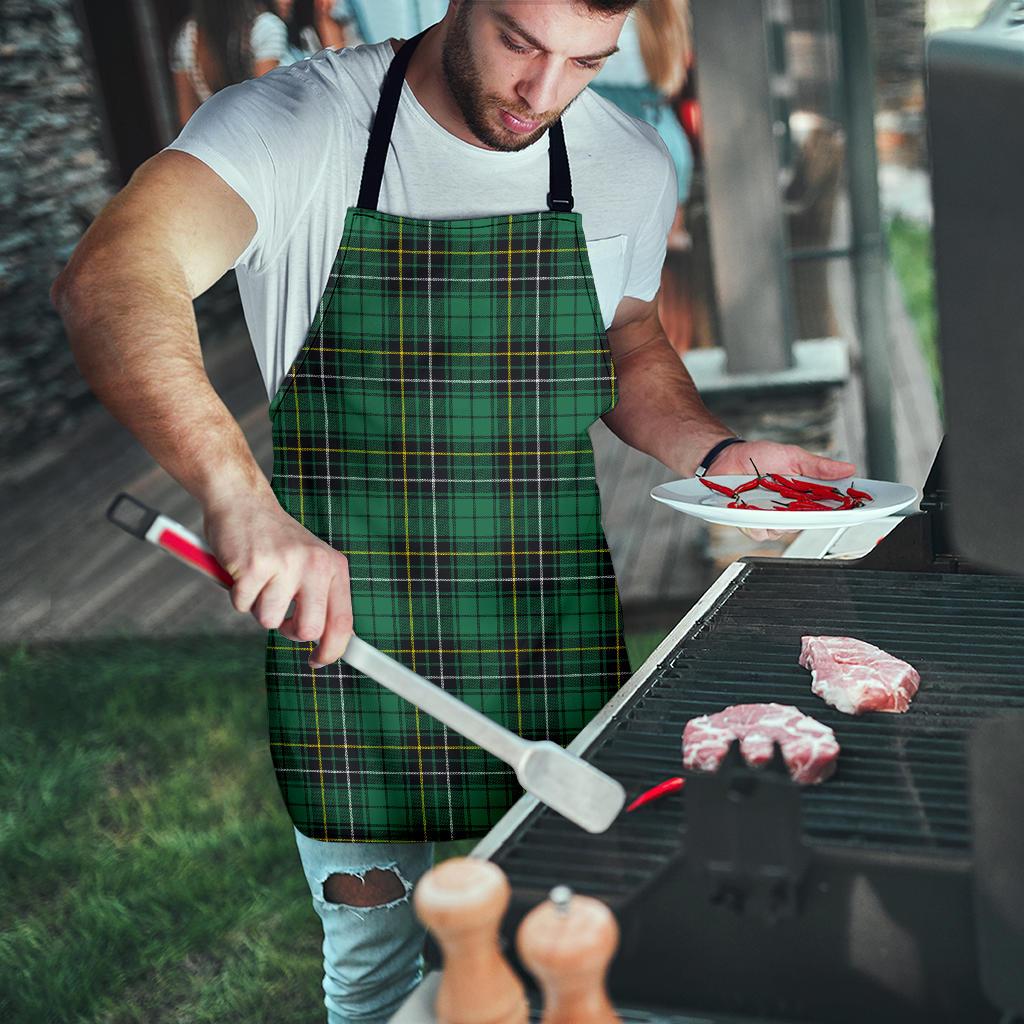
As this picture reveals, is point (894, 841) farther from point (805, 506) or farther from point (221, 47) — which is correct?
point (221, 47)

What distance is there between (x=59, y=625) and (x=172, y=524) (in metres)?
4.18

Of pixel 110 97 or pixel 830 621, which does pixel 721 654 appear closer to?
pixel 830 621

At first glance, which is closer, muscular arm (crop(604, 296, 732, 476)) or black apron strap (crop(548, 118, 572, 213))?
black apron strap (crop(548, 118, 572, 213))

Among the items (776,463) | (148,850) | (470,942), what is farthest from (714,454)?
(148,850)

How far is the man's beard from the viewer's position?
71.2 inches

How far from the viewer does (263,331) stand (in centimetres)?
193

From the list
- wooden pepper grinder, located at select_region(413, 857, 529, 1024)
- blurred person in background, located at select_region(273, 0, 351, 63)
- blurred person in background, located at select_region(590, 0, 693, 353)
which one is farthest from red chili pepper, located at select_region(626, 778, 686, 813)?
blurred person in background, located at select_region(273, 0, 351, 63)

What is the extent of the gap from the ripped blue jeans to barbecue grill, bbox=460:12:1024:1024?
0.76 metres

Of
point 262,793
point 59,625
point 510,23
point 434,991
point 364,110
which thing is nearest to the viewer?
point 434,991

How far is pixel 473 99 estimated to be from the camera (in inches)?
72.2

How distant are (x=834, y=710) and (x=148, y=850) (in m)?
2.51

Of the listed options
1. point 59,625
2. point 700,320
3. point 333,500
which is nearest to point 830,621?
point 333,500

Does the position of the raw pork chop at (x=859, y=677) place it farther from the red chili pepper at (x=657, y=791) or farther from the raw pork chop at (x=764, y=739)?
the red chili pepper at (x=657, y=791)

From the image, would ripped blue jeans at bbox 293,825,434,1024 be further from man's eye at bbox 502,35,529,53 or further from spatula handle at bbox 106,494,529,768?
man's eye at bbox 502,35,529,53
